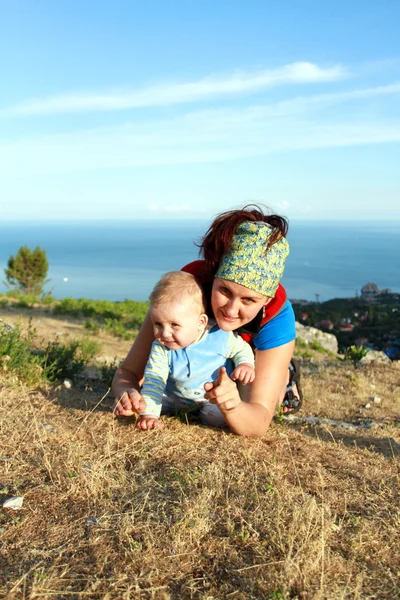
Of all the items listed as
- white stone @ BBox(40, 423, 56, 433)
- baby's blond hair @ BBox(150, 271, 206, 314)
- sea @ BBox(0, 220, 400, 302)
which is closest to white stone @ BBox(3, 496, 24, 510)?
white stone @ BBox(40, 423, 56, 433)

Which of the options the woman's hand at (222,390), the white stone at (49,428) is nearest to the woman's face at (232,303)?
the woman's hand at (222,390)

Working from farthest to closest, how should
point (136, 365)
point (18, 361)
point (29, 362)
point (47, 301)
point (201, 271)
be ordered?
point (47, 301) < point (29, 362) < point (18, 361) < point (136, 365) < point (201, 271)

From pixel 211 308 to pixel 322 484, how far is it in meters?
1.42

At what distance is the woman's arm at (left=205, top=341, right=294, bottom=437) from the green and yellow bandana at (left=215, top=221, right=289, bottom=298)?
0.56 metres

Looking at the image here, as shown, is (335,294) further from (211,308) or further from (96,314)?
(211,308)

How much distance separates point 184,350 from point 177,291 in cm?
47

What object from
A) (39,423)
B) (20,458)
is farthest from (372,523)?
(39,423)

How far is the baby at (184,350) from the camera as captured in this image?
3.34 metres

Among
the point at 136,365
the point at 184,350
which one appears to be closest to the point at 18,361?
the point at 136,365

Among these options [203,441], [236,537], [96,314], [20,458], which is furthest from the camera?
[96,314]

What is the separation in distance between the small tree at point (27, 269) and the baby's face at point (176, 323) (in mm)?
27026

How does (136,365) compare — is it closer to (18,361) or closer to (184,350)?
(184,350)

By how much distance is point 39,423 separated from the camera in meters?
3.50

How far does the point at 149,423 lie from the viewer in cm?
345
